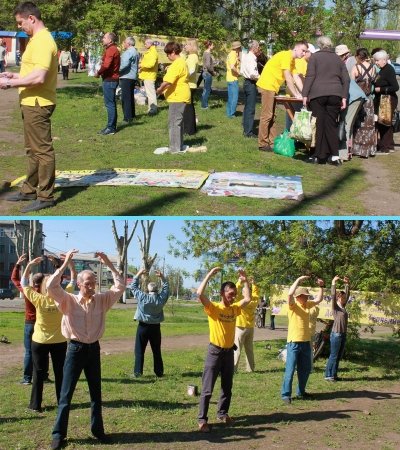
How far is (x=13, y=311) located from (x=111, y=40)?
5.32 metres

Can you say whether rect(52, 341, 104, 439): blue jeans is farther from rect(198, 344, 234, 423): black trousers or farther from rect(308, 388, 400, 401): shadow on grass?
rect(308, 388, 400, 401): shadow on grass

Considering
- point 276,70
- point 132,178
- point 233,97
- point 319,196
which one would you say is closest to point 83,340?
point 132,178

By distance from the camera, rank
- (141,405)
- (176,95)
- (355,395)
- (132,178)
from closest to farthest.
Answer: (141,405), (355,395), (132,178), (176,95)

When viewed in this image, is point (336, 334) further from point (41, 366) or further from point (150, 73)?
point (150, 73)

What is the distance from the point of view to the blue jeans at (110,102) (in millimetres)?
14070

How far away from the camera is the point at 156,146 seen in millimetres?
12805

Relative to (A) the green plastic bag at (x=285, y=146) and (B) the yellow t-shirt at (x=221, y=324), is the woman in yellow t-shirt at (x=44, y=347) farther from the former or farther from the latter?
(A) the green plastic bag at (x=285, y=146)

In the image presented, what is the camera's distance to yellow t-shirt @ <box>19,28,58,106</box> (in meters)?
8.23

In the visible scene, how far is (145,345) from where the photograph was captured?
32.5 feet

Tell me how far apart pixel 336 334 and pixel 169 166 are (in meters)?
3.27

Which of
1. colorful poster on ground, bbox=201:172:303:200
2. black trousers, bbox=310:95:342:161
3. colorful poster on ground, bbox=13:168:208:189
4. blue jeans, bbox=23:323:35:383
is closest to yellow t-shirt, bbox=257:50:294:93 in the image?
black trousers, bbox=310:95:342:161

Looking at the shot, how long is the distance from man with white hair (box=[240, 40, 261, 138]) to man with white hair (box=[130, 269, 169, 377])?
4.86 metres

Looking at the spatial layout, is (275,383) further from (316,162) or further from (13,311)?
(13,311)

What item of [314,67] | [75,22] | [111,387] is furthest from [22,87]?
[75,22]
